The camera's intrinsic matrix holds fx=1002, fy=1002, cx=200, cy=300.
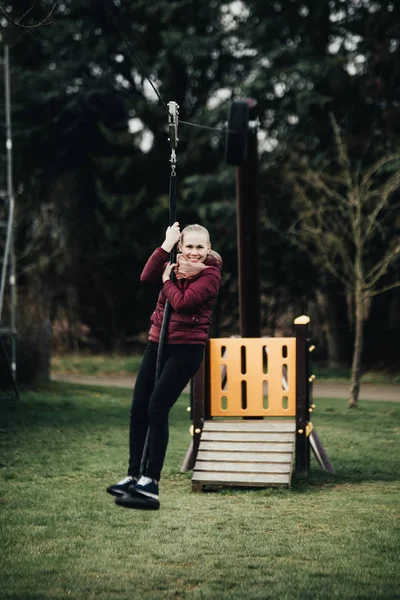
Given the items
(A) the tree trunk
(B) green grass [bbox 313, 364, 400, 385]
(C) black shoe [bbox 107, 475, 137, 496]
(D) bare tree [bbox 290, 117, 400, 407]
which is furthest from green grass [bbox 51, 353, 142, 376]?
(C) black shoe [bbox 107, 475, 137, 496]

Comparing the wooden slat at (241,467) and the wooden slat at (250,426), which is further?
the wooden slat at (250,426)

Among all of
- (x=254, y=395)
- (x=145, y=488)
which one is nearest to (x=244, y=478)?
(x=254, y=395)

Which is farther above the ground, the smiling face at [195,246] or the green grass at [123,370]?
the smiling face at [195,246]

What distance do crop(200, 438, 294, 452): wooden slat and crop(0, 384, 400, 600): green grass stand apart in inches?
15.8

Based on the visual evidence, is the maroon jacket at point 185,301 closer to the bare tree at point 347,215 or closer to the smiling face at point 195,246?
the smiling face at point 195,246

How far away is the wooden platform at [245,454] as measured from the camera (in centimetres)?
911

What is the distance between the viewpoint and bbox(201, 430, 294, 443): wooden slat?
31.4 feet

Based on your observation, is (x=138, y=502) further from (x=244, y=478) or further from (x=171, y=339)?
(x=244, y=478)

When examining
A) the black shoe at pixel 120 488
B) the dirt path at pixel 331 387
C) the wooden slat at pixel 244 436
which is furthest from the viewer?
the dirt path at pixel 331 387

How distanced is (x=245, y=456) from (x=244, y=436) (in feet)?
0.85

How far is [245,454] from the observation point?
9438 millimetres

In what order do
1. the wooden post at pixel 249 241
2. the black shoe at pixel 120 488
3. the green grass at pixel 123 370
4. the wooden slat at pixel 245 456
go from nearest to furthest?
1. the black shoe at pixel 120 488
2. the wooden slat at pixel 245 456
3. the wooden post at pixel 249 241
4. the green grass at pixel 123 370

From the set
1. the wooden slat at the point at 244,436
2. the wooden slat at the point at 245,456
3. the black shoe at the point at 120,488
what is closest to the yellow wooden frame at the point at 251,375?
the wooden slat at the point at 244,436

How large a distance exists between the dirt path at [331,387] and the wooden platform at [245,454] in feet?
31.4
